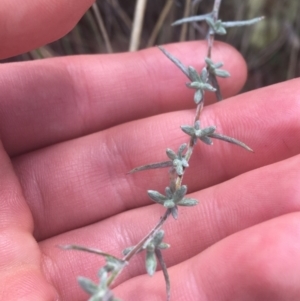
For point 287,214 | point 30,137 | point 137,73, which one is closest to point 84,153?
point 30,137

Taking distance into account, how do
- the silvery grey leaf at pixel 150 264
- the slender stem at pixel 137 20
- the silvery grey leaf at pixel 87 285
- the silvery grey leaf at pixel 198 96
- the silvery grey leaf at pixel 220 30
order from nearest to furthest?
the silvery grey leaf at pixel 87 285
the silvery grey leaf at pixel 150 264
the silvery grey leaf at pixel 198 96
the silvery grey leaf at pixel 220 30
the slender stem at pixel 137 20

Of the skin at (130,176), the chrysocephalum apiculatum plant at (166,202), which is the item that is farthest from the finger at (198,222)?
the chrysocephalum apiculatum plant at (166,202)

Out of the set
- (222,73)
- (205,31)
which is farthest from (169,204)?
(205,31)

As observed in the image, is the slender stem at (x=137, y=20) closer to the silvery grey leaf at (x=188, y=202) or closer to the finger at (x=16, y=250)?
the finger at (x=16, y=250)

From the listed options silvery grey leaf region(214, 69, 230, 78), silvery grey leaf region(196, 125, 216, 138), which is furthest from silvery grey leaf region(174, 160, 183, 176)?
silvery grey leaf region(214, 69, 230, 78)

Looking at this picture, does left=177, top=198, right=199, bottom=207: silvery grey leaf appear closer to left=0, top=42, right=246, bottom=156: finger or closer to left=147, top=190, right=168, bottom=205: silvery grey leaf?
left=147, top=190, right=168, bottom=205: silvery grey leaf

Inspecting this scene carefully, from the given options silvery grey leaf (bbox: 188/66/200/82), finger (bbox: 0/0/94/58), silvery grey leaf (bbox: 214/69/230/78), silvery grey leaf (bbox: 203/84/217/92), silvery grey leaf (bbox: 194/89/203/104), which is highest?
finger (bbox: 0/0/94/58)

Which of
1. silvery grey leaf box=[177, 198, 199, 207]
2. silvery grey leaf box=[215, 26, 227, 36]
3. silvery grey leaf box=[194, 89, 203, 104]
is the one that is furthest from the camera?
silvery grey leaf box=[215, 26, 227, 36]
